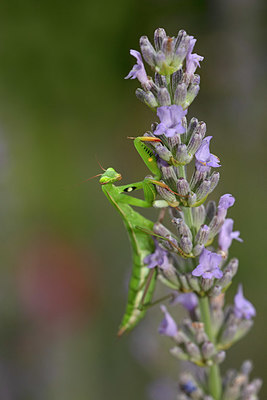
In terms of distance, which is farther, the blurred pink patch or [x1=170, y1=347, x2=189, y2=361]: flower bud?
the blurred pink patch

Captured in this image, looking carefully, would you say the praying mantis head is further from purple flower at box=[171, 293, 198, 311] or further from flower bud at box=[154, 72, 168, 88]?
purple flower at box=[171, 293, 198, 311]

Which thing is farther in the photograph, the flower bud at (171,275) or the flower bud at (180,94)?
the flower bud at (171,275)

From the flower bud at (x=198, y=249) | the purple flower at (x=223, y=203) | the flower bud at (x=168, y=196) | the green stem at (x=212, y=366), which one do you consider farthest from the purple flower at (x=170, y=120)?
the green stem at (x=212, y=366)

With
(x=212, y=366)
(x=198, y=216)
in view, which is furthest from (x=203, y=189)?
(x=212, y=366)

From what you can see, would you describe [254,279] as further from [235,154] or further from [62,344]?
[62,344]

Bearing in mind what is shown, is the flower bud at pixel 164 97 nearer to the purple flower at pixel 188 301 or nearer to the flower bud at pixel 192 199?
the flower bud at pixel 192 199

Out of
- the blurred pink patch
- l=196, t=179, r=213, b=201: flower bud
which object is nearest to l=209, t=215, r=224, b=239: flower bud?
l=196, t=179, r=213, b=201: flower bud

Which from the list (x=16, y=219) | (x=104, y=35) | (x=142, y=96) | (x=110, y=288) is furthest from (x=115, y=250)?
(x=142, y=96)
